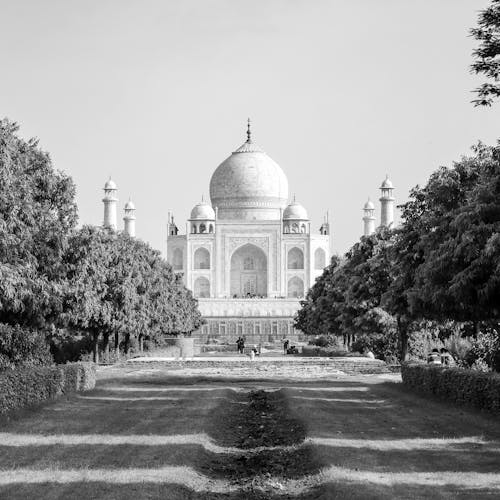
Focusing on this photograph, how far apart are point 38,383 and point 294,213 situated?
331 ft

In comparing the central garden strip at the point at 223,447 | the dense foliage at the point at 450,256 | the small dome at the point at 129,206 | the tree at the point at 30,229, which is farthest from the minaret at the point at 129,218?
the central garden strip at the point at 223,447

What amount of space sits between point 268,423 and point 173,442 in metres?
4.47

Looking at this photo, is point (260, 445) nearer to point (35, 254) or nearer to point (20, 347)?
point (35, 254)

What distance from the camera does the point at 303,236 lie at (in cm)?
11606

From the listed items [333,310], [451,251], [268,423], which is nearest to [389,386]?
[451,251]

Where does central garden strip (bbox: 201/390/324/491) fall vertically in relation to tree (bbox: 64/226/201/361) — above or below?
below

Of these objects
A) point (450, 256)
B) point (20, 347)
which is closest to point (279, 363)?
point (20, 347)

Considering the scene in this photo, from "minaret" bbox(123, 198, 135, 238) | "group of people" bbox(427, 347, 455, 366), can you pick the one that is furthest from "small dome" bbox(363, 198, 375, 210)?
"group of people" bbox(427, 347, 455, 366)

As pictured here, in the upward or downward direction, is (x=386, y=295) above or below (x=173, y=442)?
above

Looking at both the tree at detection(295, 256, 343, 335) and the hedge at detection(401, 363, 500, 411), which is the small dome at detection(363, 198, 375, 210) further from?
the hedge at detection(401, 363, 500, 411)

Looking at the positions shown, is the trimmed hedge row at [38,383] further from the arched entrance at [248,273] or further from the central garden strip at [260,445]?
the arched entrance at [248,273]

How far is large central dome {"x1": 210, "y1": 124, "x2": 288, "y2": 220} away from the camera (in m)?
119

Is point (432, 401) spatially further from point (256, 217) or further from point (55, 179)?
point (256, 217)

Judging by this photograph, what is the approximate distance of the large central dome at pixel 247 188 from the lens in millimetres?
119188
